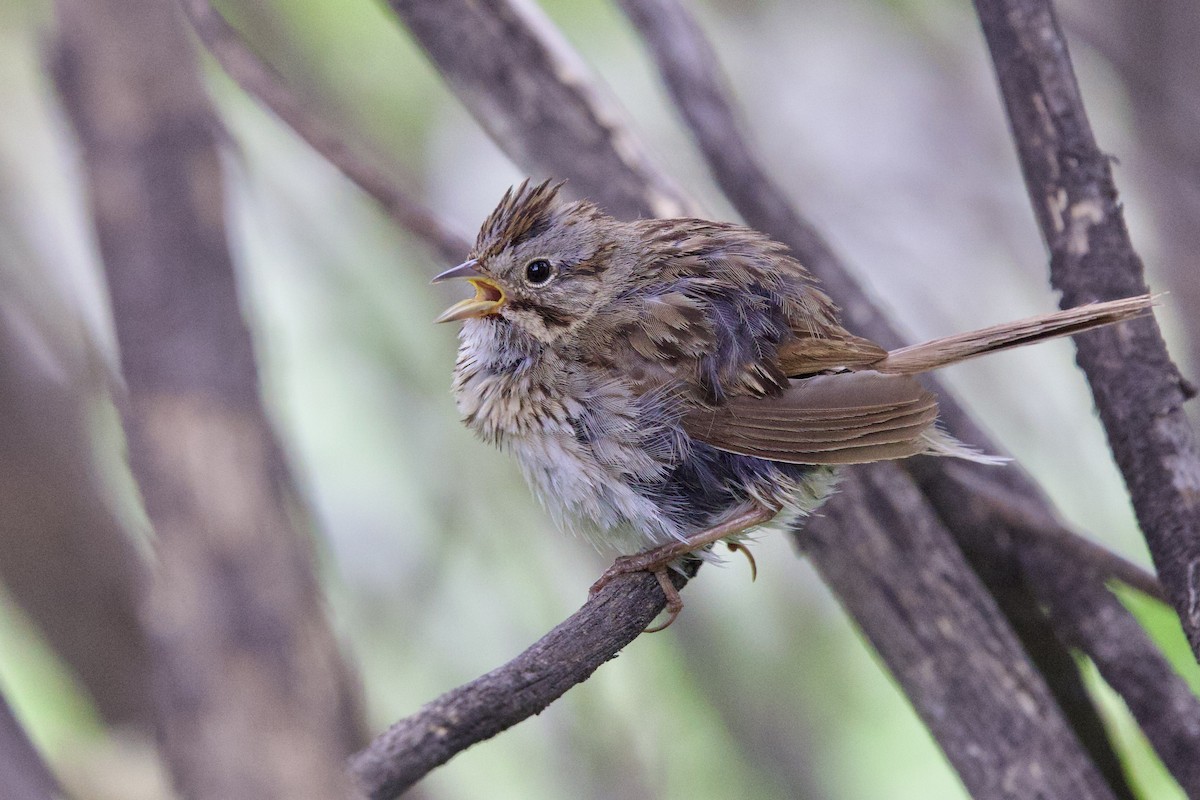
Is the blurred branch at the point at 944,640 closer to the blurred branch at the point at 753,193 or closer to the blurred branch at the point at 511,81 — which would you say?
the blurred branch at the point at 753,193

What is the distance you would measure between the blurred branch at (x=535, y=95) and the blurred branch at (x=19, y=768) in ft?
7.82

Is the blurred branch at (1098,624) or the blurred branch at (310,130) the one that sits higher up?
the blurred branch at (310,130)

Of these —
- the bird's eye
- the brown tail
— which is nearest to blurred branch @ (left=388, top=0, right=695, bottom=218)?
the bird's eye

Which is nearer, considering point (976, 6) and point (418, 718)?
point (418, 718)

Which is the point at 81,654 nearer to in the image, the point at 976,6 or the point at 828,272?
the point at 828,272

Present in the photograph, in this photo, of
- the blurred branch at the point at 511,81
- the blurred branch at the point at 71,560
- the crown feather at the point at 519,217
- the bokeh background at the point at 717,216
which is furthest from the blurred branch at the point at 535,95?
the blurred branch at the point at 71,560

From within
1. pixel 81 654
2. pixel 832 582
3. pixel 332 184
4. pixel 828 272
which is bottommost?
pixel 832 582

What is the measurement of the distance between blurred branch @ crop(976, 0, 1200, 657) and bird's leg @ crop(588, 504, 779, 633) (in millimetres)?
866

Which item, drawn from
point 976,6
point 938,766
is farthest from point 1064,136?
point 938,766

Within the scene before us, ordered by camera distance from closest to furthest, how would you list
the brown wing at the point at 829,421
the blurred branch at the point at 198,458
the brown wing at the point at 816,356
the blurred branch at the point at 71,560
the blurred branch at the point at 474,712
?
the blurred branch at the point at 198,458
the blurred branch at the point at 474,712
the brown wing at the point at 829,421
the brown wing at the point at 816,356
the blurred branch at the point at 71,560

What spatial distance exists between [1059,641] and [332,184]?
171 inches

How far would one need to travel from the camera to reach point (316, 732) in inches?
62.1

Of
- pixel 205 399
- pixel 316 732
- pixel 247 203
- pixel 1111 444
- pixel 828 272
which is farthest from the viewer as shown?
pixel 247 203

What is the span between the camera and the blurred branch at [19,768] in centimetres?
162
